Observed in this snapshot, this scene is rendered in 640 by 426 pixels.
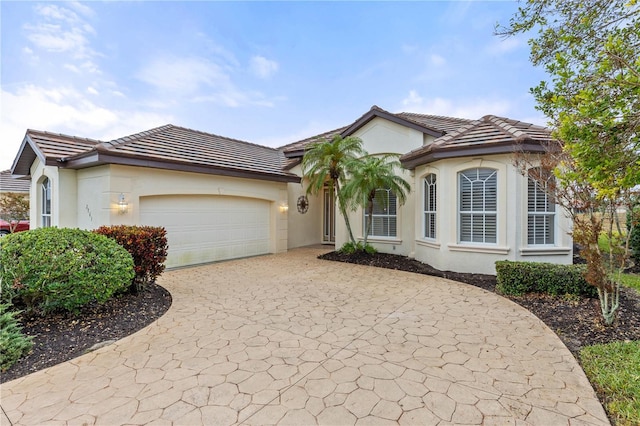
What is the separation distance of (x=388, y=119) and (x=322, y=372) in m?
10.5

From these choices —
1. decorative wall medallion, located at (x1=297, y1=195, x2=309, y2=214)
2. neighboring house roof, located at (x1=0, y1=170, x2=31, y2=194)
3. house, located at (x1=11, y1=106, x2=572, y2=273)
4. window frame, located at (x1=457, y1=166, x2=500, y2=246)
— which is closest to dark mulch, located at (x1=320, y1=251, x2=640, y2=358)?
window frame, located at (x1=457, y1=166, x2=500, y2=246)

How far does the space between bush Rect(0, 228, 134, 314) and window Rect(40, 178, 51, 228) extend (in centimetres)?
800

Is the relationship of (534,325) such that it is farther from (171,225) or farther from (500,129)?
(171,225)

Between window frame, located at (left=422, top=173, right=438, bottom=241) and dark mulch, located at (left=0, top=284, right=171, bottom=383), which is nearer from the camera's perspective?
dark mulch, located at (left=0, top=284, right=171, bottom=383)

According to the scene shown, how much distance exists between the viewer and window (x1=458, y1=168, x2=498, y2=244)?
28.6 feet

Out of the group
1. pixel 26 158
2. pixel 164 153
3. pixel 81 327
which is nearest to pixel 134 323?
pixel 81 327

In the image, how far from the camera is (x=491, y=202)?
8734 millimetres

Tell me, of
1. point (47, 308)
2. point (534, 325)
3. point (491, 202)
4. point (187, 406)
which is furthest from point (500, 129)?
point (47, 308)

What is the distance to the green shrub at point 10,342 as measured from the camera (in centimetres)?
371

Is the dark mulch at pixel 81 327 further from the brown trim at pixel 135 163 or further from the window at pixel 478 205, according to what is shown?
the window at pixel 478 205

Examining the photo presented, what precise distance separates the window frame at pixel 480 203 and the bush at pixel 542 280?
1956 mm

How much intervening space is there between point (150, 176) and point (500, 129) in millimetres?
10999

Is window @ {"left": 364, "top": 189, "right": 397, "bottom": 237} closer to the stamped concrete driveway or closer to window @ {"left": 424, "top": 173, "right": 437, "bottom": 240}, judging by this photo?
window @ {"left": 424, "top": 173, "right": 437, "bottom": 240}

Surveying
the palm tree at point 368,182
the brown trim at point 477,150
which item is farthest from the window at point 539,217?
the palm tree at point 368,182
